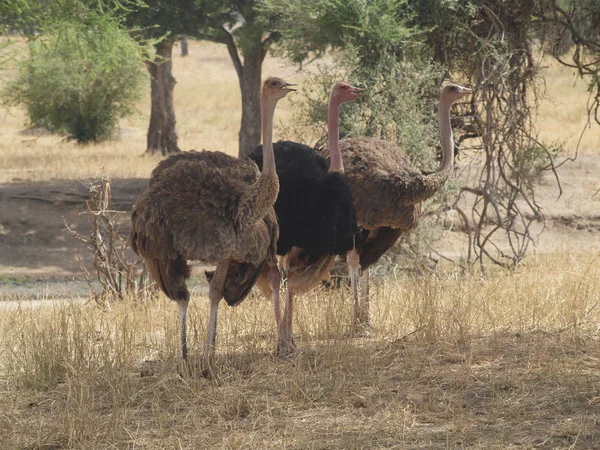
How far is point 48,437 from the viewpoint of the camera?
4.91 meters

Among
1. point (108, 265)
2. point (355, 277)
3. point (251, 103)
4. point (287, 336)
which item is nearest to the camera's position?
point (287, 336)

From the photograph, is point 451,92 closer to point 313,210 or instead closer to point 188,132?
point 313,210

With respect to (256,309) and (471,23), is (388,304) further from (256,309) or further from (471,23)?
(471,23)

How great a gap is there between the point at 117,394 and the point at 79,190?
12.7m

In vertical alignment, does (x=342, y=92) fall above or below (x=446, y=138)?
above

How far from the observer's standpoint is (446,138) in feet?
26.3

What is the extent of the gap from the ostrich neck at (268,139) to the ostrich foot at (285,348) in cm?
134

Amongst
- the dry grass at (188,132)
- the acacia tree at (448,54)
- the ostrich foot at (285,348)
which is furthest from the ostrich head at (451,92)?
the dry grass at (188,132)

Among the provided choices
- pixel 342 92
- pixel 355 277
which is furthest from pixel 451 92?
pixel 355 277

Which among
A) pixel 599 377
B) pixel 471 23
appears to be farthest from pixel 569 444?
pixel 471 23

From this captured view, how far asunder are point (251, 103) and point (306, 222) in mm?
13207

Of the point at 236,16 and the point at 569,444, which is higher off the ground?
the point at 236,16

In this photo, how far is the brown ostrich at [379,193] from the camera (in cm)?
756

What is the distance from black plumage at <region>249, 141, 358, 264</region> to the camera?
21.7 ft
